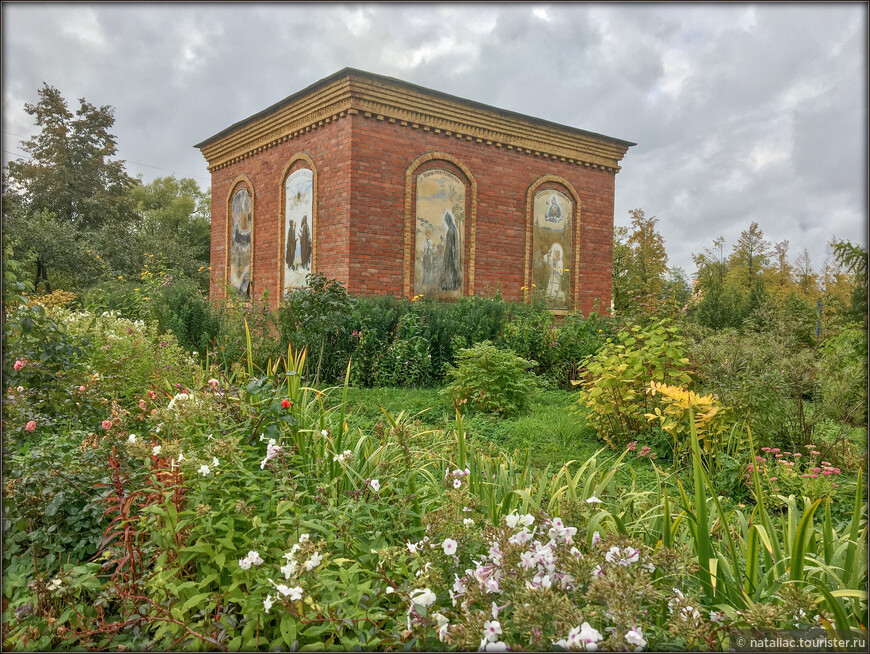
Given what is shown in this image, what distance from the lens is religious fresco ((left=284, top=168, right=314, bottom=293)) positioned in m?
12.9

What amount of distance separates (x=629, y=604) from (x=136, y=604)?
1972mm

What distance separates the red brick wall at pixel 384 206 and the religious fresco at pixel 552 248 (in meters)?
0.42

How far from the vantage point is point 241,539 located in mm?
2416

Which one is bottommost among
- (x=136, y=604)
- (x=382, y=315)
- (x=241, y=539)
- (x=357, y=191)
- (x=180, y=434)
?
(x=136, y=604)

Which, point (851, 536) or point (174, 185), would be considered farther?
point (174, 185)

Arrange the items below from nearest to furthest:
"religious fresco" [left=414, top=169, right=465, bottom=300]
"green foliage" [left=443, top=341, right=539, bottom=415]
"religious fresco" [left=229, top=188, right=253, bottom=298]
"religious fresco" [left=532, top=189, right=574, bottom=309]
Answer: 1. "green foliage" [left=443, top=341, right=539, bottom=415]
2. "religious fresco" [left=414, top=169, right=465, bottom=300]
3. "religious fresco" [left=532, top=189, right=574, bottom=309]
4. "religious fresco" [left=229, top=188, right=253, bottom=298]

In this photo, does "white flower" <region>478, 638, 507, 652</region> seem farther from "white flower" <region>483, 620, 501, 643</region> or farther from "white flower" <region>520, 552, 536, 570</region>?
"white flower" <region>520, 552, 536, 570</region>

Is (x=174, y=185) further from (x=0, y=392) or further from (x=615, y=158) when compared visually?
(x=0, y=392)

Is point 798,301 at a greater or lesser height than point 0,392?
greater

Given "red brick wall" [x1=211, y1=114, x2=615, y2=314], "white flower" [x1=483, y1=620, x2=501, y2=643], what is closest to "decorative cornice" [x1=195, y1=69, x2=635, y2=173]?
"red brick wall" [x1=211, y1=114, x2=615, y2=314]

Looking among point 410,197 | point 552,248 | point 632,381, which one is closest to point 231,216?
point 410,197

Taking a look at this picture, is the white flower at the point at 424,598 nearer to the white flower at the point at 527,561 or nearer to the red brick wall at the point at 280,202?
the white flower at the point at 527,561

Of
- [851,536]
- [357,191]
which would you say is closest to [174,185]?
[357,191]

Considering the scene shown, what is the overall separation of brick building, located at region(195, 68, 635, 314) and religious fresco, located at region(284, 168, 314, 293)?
47 millimetres
